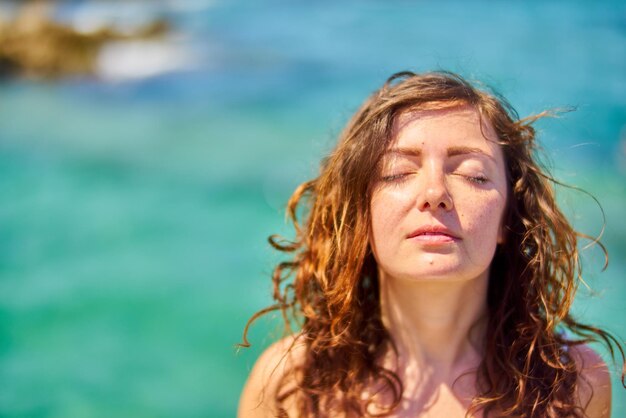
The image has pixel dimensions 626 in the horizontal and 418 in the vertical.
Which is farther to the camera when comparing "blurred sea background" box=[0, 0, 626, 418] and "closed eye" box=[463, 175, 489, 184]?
"blurred sea background" box=[0, 0, 626, 418]

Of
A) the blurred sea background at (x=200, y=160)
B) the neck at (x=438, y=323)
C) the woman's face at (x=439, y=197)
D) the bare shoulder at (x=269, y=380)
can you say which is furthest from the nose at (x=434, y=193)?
the blurred sea background at (x=200, y=160)

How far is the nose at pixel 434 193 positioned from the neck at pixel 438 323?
0.26 metres

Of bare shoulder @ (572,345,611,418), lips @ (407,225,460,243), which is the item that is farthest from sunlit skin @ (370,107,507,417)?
bare shoulder @ (572,345,611,418)

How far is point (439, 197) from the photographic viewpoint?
5.77 ft

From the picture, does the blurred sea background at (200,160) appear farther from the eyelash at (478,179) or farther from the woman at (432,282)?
Answer: the eyelash at (478,179)

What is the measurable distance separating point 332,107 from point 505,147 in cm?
661

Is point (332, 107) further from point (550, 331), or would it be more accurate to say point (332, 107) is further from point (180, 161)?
point (550, 331)

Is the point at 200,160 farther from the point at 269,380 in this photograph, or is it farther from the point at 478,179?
the point at 478,179

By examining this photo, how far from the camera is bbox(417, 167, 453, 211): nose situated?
5.78ft

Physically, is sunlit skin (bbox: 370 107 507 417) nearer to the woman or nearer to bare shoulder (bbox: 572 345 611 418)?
the woman

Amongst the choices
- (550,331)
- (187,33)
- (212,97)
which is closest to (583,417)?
(550,331)

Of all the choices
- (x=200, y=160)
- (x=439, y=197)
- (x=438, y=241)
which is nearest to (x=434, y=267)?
(x=438, y=241)

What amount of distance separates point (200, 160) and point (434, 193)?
6099 millimetres

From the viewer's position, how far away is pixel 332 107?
8.48 meters
